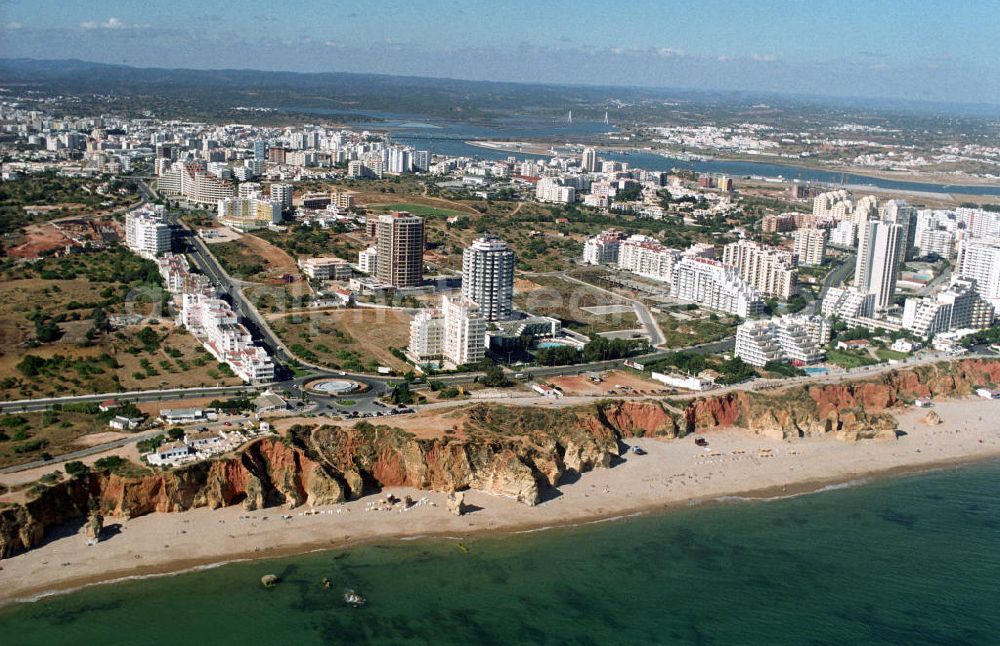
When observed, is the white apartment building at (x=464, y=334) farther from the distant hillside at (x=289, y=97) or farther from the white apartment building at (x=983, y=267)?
the distant hillside at (x=289, y=97)

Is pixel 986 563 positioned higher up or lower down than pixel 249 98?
lower down

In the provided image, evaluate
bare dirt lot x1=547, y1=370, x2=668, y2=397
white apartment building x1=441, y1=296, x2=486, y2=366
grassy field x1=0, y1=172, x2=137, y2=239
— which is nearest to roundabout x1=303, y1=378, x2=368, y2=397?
white apartment building x1=441, y1=296, x2=486, y2=366

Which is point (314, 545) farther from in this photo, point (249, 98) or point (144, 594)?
point (249, 98)

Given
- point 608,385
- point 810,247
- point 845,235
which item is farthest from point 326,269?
point 845,235

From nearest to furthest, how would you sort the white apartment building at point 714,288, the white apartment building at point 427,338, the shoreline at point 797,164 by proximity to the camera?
1. the white apartment building at point 427,338
2. the white apartment building at point 714,288
3. the shoreline at point 797,164

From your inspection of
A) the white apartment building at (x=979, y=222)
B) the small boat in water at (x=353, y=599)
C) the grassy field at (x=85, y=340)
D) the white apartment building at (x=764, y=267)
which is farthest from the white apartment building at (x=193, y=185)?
the small boat in water at (x=353, y=599)

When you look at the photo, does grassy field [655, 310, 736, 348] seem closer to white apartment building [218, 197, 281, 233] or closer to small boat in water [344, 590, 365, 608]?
small boat in water [344, 590, 365, 608]

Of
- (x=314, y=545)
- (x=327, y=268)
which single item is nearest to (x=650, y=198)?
(x=327, y=268)
